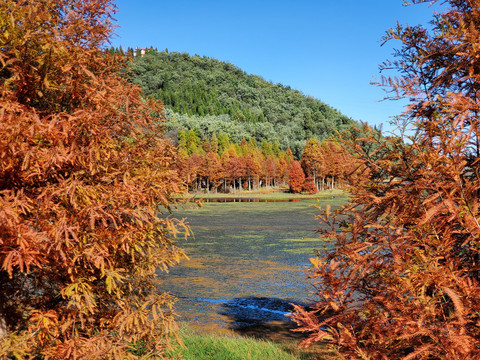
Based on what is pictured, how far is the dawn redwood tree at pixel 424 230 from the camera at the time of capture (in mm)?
2594

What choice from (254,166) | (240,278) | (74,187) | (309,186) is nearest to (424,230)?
(74,187)

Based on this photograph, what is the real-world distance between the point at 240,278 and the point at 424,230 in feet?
39.6

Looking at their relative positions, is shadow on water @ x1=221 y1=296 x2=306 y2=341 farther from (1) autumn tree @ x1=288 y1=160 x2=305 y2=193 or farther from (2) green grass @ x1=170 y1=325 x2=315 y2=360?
(1) autumn tree @ x1=288 y1=160 x2=305 y2=193

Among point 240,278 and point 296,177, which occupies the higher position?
point 296,177

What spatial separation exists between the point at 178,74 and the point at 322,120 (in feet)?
253

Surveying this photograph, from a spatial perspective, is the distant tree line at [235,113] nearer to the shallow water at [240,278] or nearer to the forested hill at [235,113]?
the forested hill at [235,113]

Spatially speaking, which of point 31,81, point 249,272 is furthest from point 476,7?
point 249,272

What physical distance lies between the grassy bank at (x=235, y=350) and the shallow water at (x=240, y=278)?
85cm

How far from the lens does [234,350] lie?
6996 mm

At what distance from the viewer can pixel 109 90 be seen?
168 inches

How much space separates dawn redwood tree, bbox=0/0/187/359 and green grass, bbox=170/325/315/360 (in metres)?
2.72

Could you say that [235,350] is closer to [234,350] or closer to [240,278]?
[234,350]

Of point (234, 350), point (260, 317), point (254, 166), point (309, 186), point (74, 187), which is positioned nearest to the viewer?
point (74, 187)

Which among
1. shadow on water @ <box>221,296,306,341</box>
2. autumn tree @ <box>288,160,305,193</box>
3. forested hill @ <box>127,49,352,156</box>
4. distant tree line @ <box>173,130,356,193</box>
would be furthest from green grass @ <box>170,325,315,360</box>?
forested hill @ <box>127,49,352,156</box>
